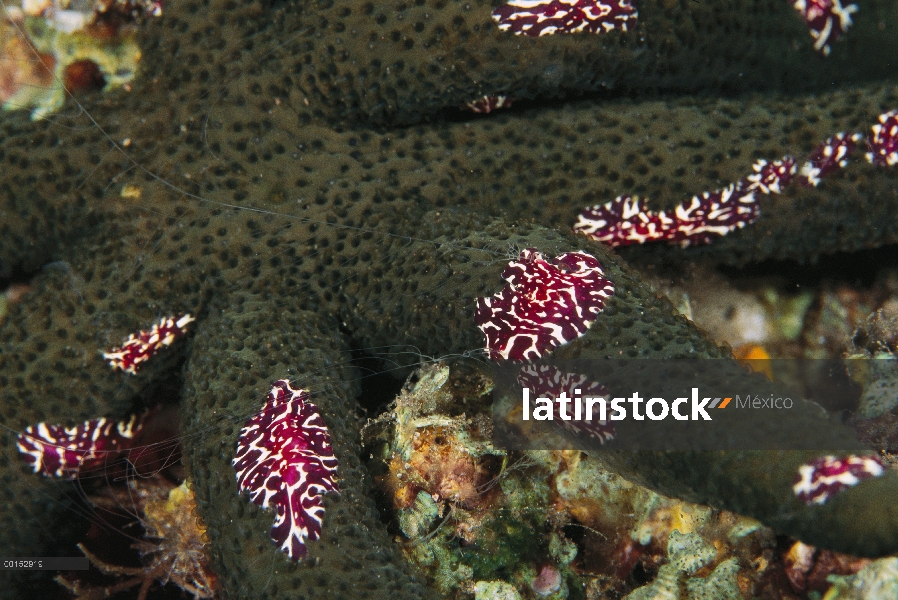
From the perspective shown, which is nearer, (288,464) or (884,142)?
(288,464)

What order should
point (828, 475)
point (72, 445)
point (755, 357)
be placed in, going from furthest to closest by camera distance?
point (755, 357) < point (72, 445) < point (828, 475)

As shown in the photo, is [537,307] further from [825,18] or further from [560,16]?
[825,18]

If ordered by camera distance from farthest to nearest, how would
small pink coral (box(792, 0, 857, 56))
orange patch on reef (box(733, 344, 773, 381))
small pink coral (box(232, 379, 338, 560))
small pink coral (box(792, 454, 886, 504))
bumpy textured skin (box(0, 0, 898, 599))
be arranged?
1. orange patch on reef (box(733, 344, 773, 381))
2. small pink coral (box(792, 0, 857, 56))
3. bumpy textured skin (box(0, 0, 898, 599))
4. small pink coral (box(232, 379, 338, 560))
5. small pink coral (box(792, 454, 886, 504))

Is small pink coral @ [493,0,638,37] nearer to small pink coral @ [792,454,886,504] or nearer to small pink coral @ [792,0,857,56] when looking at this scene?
small pink coral @ [792,0,857,56]

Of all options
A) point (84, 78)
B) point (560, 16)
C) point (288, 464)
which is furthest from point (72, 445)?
point (560, 16)

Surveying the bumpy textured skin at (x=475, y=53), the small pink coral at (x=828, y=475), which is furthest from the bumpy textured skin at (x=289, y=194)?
the small pink coral at (x=828, y=475)

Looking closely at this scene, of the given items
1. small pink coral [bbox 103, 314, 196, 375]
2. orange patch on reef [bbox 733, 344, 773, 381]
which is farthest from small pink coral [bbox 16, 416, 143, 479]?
orange patch on reef [bbox 733, 344, 773, 381]

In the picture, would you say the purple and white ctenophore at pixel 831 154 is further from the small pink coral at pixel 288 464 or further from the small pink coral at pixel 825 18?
the small pink coral at pixel 288 464
